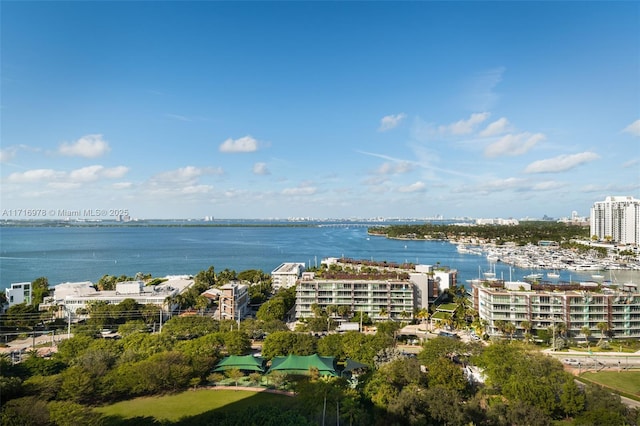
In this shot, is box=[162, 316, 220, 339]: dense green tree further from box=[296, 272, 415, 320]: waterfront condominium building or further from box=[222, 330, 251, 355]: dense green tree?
box=[296, 272, 415, 320]: waterfront condominium building

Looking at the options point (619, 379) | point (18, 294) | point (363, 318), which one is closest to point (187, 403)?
point (363, 318)

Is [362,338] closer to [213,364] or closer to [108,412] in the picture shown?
[213,364]

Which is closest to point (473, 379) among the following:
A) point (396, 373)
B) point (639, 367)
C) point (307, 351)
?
point (396, 373)

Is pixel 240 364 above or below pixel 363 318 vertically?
above

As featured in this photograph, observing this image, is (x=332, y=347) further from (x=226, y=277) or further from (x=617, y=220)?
(x=617, y=220)

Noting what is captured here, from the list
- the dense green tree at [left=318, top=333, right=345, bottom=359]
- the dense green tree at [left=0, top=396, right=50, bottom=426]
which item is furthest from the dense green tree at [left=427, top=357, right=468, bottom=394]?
the dense green tree at [left=0, top=396, right=50, bottom=426]

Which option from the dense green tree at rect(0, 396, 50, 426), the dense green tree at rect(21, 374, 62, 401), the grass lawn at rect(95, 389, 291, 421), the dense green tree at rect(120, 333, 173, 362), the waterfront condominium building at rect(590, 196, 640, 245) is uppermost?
the waterfront condominium building at rect(590, 196, 640, 245)
